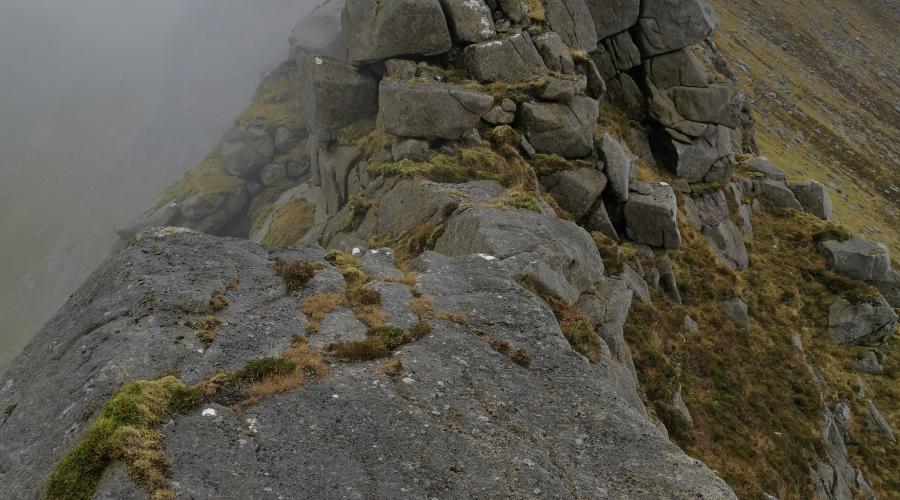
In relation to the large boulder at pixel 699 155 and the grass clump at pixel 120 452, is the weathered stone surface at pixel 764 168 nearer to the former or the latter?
the large boulder at pixel 699 155

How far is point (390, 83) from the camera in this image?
3478cm

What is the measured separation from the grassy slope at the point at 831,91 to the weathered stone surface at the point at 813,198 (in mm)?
22122

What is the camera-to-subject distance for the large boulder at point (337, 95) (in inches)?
1642

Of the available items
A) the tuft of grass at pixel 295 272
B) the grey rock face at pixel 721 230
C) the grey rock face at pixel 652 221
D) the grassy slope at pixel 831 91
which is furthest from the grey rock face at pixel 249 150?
the grassy slope at pixel 831 91

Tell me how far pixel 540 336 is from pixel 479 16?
2716 centimetres

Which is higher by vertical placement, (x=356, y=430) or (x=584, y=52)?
(x=584, y=52)

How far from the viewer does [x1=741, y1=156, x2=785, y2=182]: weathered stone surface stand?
5241cm

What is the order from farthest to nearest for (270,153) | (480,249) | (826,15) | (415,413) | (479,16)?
(826,15) < (270,153) < (479,16) < (480,249) < (415,413)

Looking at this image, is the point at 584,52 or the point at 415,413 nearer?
the point at 415,413

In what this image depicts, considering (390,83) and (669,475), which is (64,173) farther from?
(669,475)

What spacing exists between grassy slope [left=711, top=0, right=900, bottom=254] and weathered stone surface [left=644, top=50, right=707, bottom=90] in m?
37.2

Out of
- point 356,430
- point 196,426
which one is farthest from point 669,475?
point 196,426

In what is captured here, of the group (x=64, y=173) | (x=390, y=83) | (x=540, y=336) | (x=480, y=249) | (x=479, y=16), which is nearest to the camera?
(x=540, y=336)

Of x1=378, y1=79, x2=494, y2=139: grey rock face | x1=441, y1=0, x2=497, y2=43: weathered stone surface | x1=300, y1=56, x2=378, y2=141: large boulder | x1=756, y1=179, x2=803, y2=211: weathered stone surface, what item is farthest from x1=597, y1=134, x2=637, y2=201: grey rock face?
x1=756, y1=179, x2=803, y2=211: weathered stone surface
